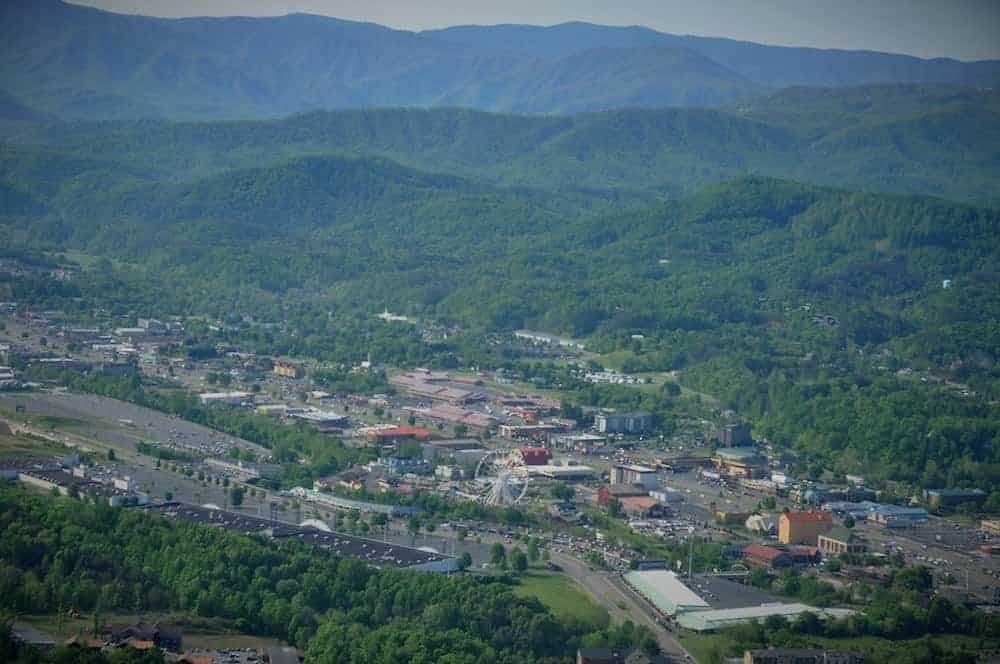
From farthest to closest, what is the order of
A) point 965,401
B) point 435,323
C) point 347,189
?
point 347,189
point 435,323
point 965,401

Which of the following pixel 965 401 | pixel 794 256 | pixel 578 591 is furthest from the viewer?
pixel 794 256

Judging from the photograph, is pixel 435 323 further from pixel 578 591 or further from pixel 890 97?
pixel 890 97

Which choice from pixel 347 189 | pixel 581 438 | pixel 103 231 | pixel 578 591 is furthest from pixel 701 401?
pixel 347 189

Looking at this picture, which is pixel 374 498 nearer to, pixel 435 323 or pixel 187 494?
pixel 187 494

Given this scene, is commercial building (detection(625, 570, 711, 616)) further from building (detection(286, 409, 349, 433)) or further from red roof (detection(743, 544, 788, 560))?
building (detection(286, 409, 349, 433))

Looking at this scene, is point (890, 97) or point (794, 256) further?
point (890, 97)

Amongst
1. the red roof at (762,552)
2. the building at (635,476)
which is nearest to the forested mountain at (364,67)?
the building at (635,476)

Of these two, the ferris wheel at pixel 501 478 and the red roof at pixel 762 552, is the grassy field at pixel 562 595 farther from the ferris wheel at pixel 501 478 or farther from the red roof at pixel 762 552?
the ferris wheel at pixel 501 478
